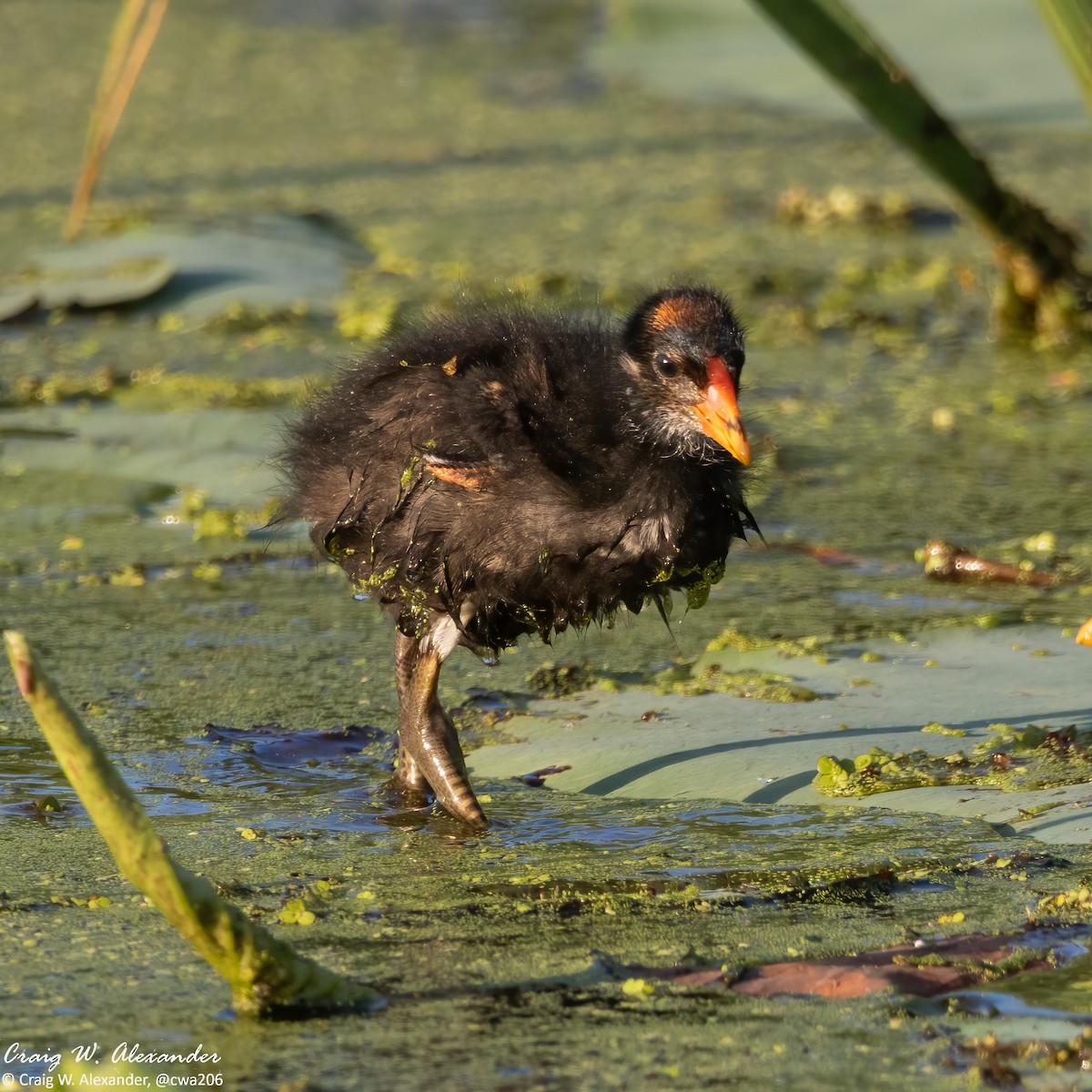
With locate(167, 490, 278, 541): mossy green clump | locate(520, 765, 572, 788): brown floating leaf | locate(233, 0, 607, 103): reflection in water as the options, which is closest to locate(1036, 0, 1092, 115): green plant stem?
locate(520, 765, 572, 788): brown floating leaf

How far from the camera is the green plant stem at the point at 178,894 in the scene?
231 centimetres

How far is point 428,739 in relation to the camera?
12.1ft

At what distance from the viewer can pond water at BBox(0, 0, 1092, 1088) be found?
2.73 meters

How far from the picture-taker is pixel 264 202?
9148mm

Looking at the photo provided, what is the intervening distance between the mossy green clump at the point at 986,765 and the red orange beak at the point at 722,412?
0.65 m

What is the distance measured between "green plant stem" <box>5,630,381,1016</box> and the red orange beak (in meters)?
1.26

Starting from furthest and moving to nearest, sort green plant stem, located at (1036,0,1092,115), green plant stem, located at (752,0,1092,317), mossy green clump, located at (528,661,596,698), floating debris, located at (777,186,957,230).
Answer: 1. floating debris, located at (777,186,957,230)
2. green plant stem, located at (752,0,1092,317)
3. green plant stem, located at (1036,0,1092,115)
4. mossy green clump, located at (528,661,596,698)

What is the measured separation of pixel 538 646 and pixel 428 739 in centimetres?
97

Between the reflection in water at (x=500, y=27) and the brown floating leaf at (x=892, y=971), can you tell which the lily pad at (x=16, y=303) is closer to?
the reflection in water at (x=500, y=27)

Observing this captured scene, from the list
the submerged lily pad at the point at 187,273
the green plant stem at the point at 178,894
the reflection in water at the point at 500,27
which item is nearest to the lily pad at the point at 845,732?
the green plant stem at the point at 178,894

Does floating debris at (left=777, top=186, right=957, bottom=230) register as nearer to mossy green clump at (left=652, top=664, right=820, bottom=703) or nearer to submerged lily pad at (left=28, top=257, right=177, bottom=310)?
submerged lily pad at (left=28, top=257, right=177, bottom=310)

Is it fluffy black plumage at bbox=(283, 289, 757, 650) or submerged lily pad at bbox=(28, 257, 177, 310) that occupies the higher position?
fluffy black plumage at bbox=(283, 289, 757, 650)

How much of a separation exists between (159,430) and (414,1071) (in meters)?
3.78

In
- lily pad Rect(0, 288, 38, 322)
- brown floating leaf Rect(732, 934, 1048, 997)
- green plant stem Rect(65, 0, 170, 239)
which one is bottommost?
brown floating leaf Rect(732, 934, 1048, 997)
